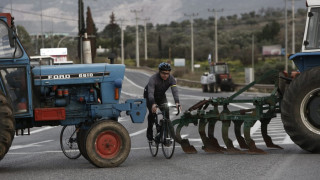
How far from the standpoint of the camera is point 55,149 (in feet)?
59.2

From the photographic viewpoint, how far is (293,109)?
1480 centimetres

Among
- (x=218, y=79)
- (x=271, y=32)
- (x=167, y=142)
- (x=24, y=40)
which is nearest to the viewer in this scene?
(x=167, y=142)

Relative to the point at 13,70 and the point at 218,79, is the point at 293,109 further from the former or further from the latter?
the point at 218,79

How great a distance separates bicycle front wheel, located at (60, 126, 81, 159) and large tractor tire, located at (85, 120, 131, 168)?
5.97 ft

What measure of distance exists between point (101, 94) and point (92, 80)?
1.11 ft

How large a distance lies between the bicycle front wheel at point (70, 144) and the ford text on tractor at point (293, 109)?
2051 millimetres

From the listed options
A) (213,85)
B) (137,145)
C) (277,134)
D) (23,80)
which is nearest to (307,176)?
(23,80)

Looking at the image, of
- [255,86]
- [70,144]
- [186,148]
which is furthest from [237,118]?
[255,86]

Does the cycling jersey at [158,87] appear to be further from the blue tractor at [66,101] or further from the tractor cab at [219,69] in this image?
the tractor cab at [219,69]

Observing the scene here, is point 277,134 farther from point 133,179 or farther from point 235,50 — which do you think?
point 235,50

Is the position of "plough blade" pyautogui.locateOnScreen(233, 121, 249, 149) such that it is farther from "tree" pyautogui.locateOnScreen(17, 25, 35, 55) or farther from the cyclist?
"tree" pyautogui.locateOnScreen(17, 25, 35, 55)

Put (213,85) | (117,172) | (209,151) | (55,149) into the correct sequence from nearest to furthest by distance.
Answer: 1. (117,172)
2. (209,151)
3. (55,149)
4. (213,85)

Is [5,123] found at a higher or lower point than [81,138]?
higher

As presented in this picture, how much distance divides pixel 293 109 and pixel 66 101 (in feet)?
14.6
